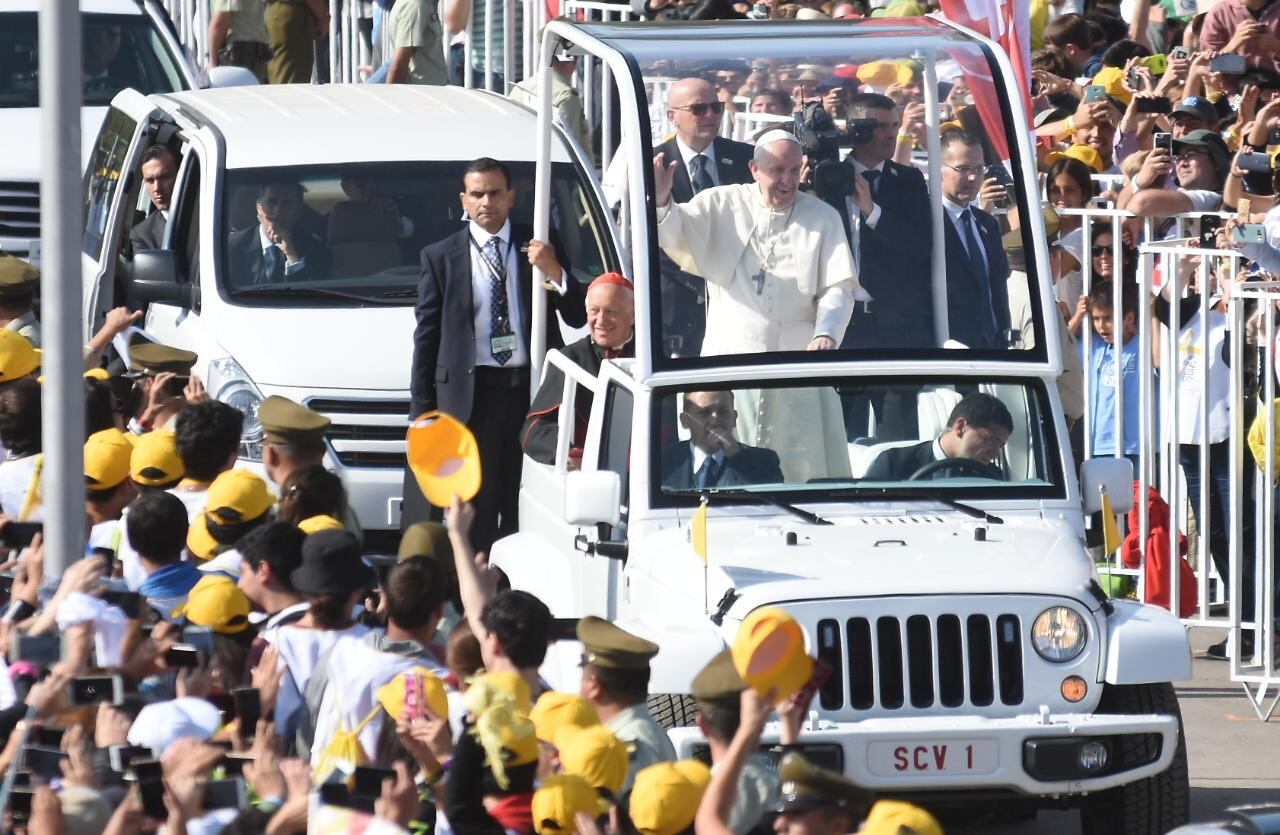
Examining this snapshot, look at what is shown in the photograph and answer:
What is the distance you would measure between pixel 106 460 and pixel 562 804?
312 cm

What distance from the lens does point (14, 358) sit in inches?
319

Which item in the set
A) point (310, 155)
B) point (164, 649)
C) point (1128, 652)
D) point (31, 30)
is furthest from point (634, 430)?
point (31, 30)

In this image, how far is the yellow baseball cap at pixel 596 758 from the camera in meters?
4.54

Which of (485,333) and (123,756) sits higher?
(485,333)

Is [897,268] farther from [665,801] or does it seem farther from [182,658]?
[665,801]

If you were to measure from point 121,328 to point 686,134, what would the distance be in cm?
278

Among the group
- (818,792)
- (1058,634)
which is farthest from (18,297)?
(818,792)

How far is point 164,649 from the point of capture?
5.21m

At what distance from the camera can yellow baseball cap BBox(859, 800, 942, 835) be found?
413 cm

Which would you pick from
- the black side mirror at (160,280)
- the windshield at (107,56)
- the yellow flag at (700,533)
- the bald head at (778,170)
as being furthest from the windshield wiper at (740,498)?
the windshield at (107,56)

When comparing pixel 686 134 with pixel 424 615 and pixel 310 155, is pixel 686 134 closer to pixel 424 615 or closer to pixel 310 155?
pixel 424 615

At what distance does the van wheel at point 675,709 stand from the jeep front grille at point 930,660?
42cm

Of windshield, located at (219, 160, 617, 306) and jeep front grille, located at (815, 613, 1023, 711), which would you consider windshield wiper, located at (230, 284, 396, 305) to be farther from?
jeep front grille, located at (815, 613, 1023, 711)

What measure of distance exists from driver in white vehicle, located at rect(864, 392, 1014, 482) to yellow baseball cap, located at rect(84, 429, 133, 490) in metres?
2.37
